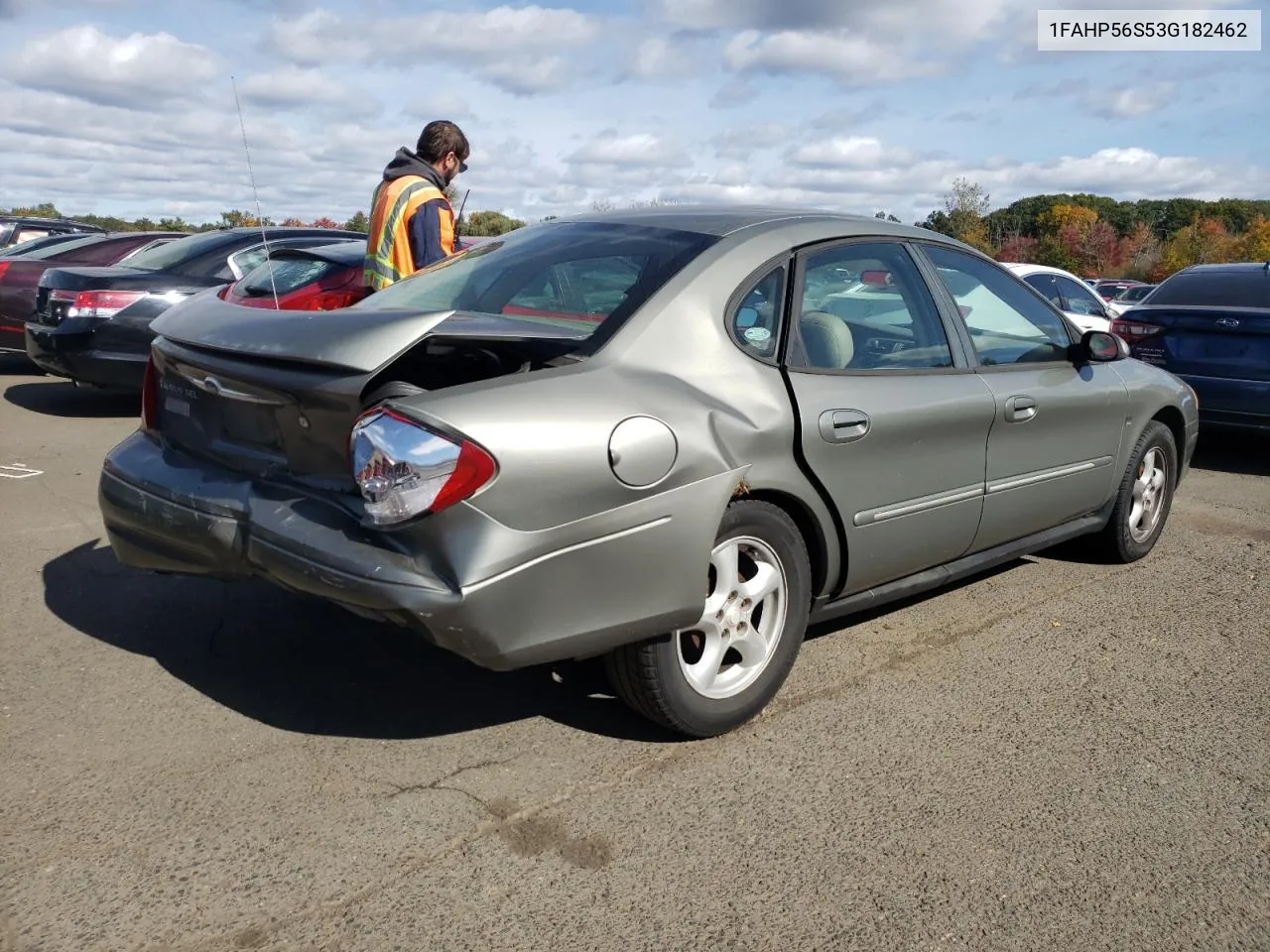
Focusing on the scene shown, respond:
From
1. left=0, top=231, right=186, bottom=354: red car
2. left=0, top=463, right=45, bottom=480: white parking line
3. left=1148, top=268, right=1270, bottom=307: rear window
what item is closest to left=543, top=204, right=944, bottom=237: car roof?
left=0, top=463, right=45, bottom=480: white parking line

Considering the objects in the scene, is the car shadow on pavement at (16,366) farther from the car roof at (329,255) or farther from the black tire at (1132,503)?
the black tire at (1132,503)

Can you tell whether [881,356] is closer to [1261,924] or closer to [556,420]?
[556,420]

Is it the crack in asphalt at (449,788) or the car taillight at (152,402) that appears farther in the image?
the car taillight at (152,402)

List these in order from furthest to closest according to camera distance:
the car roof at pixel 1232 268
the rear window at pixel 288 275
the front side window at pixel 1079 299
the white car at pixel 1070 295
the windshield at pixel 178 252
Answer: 1. the front side window at pixel 1079 299
2. the white car at pixel 1070 295
3. the windshield at pixel 178 252
4. the car roof at pixel 1232 268
5. the rear window at pixel 288 275

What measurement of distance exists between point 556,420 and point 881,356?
4.89ft

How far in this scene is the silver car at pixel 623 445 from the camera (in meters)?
2.83

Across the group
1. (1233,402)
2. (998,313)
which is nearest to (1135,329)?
(1233,402)

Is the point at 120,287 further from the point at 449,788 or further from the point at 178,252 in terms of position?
the point at 449,788

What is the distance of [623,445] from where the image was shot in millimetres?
2975

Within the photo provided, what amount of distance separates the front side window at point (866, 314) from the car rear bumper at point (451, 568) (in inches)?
30.1

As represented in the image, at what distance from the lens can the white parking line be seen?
641cm

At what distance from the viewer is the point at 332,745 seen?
3.26 m

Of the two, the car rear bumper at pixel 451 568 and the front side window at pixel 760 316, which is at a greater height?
the front side window at pixel 760 316

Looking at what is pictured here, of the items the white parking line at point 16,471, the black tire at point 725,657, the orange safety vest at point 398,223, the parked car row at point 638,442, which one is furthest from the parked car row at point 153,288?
the black tire at point 725,657
